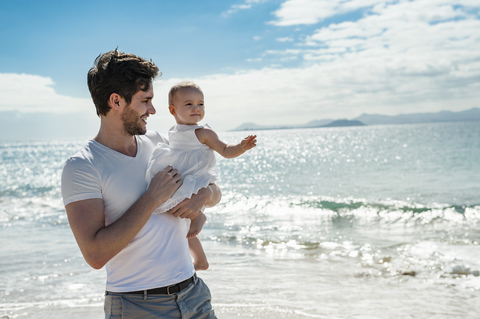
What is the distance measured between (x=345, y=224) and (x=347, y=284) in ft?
18.8

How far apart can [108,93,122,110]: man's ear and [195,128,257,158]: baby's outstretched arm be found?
880mm

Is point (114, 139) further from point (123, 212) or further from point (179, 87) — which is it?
point (179, 87)

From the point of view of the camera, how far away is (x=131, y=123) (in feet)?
8.19

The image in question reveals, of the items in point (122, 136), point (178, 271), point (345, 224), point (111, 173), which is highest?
point (122, 136)

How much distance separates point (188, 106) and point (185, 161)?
51 cm

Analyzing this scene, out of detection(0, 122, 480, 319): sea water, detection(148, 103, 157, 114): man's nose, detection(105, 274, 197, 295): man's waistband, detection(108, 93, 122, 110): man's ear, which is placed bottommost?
detection(0, 122, 480, 319): sea water

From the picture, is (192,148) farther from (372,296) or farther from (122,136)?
(372,296)

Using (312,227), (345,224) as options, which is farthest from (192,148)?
(345,224)

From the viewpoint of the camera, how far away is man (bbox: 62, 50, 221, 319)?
7.40ft

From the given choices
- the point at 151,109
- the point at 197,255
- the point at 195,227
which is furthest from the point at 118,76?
the point at 197,255

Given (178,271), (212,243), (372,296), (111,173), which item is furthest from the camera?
(212,243)

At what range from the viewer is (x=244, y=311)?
551 cm

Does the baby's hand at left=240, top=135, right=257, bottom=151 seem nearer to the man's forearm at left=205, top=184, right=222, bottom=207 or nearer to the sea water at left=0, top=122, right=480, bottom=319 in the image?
the man's forearm at left=205, top=184, right=222, bottom=207

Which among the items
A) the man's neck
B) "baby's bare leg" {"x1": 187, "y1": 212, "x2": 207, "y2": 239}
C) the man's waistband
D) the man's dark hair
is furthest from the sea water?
the man's dark hair
